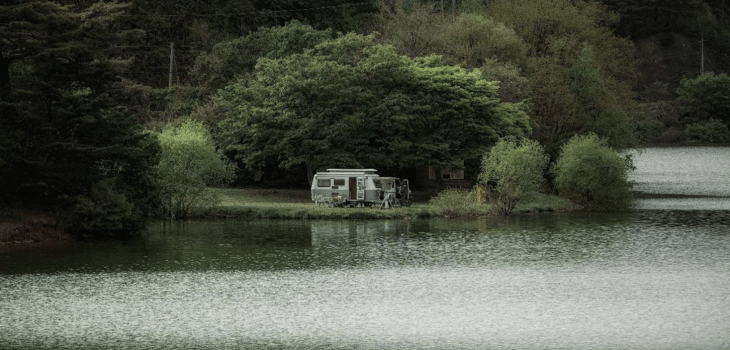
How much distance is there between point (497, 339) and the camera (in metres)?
24.8

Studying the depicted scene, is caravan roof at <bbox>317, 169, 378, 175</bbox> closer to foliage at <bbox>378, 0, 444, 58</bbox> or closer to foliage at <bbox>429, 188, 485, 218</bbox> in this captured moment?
foliage at <bbox>429, 188, 485, 218</bbox>

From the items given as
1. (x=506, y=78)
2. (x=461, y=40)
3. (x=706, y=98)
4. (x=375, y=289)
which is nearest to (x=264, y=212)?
(x=506, y=78)

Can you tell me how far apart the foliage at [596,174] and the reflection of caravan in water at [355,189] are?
14948mm

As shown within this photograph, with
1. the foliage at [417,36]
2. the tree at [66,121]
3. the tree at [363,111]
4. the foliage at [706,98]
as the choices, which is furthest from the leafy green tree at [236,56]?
the foliage at [706,98]

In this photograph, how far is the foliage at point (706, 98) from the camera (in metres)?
136

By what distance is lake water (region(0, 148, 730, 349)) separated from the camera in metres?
25.1

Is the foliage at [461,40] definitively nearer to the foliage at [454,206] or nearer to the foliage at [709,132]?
the foliage at [454,206]

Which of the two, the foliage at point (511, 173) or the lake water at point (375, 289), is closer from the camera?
the lake water at point (375, 289)

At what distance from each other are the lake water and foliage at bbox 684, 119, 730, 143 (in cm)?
8471

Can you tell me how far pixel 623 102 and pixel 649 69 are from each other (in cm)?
5881

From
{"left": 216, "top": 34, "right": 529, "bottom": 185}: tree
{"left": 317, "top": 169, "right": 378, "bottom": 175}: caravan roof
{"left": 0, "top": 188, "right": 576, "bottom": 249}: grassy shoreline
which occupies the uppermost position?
{"left": 216, "top": 34, "right": 529, "bottom": 185}: tree

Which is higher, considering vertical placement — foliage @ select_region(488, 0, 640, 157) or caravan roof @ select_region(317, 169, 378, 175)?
foliage @ select_region(488, 0, 640, 157)

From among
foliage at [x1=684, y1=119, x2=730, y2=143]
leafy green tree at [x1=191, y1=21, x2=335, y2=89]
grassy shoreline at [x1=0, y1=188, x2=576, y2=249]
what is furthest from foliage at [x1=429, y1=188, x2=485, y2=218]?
foliage at [x1=684, y1=119, x2=730, y2=143]

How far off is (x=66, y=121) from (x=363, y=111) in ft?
92.3
